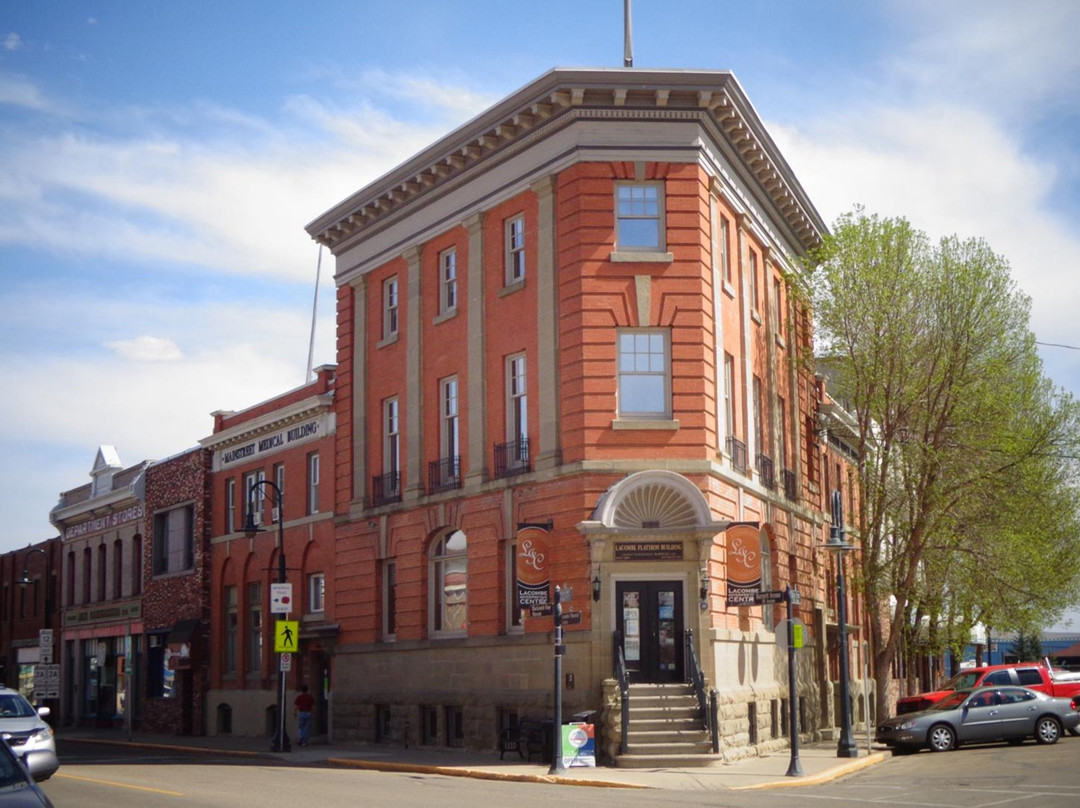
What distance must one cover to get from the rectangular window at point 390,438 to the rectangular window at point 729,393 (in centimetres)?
952

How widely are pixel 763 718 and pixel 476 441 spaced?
31.7 feet

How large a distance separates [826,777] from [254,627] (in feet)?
76.2

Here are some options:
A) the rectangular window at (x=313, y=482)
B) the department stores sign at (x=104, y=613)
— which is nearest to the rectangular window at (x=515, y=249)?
the rectangular window at (x=313, y=482)

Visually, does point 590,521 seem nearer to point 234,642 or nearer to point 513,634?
point 513,634

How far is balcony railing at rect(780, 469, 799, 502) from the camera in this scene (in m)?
35.8

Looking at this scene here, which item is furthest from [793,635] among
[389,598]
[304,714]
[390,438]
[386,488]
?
[304,714]

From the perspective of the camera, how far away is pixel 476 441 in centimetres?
3244

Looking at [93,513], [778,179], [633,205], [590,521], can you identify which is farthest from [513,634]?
[93,513]

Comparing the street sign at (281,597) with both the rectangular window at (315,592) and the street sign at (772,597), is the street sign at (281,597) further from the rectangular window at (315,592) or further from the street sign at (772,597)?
the street sign at (772,597)

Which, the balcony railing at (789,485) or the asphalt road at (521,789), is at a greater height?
the balcony railing at (789,485)

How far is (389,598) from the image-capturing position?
3566 centimetres

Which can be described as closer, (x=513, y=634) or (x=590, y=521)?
(x=590, y=521)

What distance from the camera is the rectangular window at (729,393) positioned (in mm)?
31323

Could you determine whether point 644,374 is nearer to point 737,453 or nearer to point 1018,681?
point 737,453
